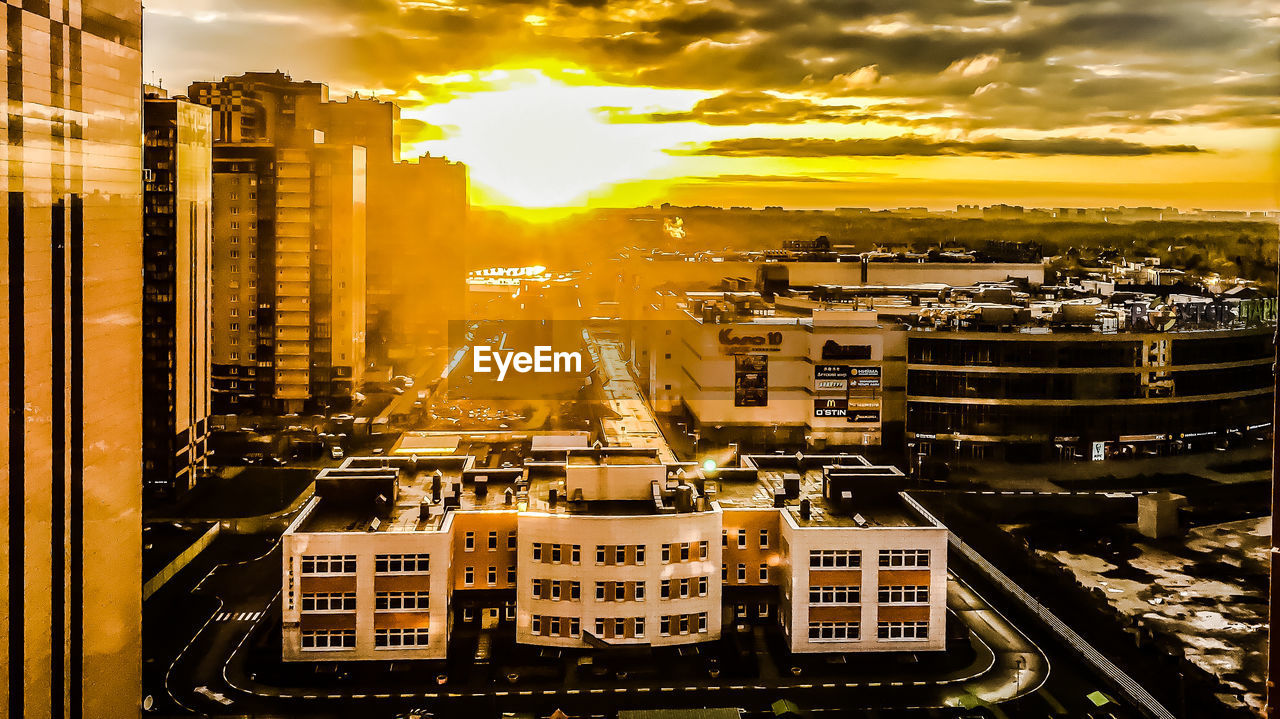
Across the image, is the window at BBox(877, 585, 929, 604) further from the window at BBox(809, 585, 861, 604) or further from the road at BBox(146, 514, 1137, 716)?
the road at BBox(146, 514, 1137, 716)

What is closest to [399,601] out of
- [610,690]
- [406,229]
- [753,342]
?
[610,690]

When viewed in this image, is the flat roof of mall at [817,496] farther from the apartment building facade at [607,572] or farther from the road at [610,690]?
the road at [610,690]

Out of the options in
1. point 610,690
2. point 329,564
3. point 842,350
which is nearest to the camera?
point 610,690

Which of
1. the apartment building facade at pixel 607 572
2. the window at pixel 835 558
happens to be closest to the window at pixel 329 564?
the apartment building facade at pixel 607 572

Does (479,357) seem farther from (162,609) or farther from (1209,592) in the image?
(1209,592)

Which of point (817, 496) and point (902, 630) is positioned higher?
point (817, 496)

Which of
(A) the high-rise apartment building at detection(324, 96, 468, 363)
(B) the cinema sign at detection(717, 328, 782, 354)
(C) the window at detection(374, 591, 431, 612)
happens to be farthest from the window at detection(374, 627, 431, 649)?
(A) the high-rise apartment building at detection(324, 96, 468, 363)

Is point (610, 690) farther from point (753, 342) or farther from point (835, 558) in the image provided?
point (753, 342)
